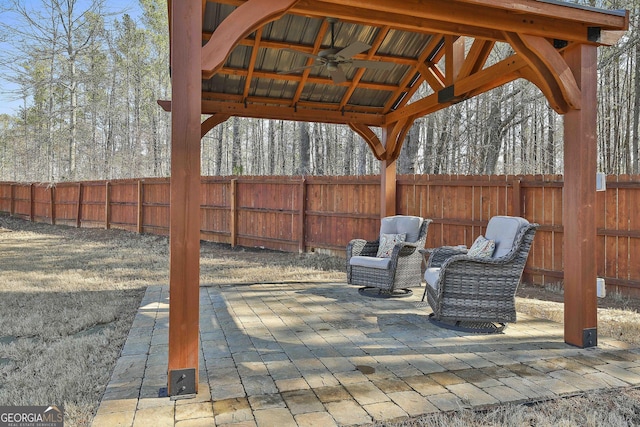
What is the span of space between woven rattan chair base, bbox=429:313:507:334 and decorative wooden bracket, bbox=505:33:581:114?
6.15ft

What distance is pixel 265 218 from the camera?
382 inches

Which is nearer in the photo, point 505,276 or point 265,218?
point 505,276

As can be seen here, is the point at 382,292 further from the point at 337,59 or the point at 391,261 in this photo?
the point at 337,59

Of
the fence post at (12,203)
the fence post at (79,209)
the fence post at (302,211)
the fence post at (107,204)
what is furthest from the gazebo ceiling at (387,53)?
the fence post at (12,203)

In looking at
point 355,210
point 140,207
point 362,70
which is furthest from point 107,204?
point 362,70

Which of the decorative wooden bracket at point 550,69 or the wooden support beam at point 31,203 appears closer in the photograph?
the decorative wooden bracket at point 550,69

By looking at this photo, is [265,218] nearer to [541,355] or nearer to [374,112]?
[374,112]

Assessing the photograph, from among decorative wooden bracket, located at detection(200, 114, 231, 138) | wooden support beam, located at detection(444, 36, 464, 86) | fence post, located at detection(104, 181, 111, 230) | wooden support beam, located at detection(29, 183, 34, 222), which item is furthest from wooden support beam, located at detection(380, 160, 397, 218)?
wooden support beam, located at detection(29, 183, 34, 222)

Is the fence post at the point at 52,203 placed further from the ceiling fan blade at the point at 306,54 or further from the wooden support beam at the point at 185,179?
the wooden support beam at the point at 185,179

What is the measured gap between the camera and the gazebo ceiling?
312 cm

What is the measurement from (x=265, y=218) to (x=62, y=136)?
11.7 metres

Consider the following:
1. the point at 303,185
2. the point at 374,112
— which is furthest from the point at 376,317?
the point at 303,185

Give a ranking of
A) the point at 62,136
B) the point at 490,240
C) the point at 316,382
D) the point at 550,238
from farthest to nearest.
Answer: the point at 62,136, the point at 550,238, the point at 490,240, the point at 316,382

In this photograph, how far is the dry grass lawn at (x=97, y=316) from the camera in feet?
7.45
